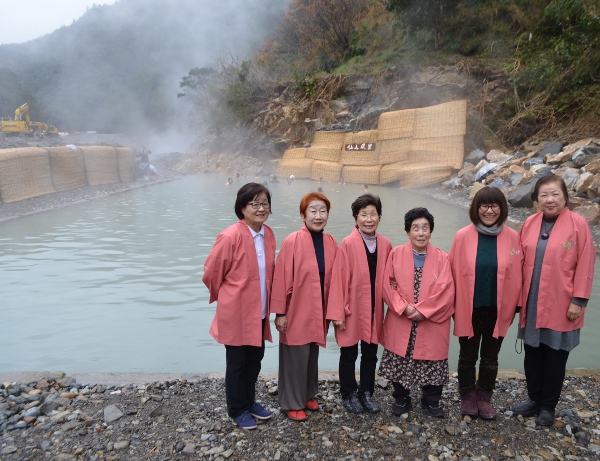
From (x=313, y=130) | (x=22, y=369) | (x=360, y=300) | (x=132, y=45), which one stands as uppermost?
(x=132, y=45)

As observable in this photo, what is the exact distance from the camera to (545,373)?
2480mm

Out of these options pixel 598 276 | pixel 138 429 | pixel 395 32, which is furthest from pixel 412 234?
pixel 395 32

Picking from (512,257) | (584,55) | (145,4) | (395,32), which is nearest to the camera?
(512,257)

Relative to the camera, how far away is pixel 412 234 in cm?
245

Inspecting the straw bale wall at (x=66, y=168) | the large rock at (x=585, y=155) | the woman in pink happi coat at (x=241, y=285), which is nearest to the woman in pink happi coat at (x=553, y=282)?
the woman in pink happi coat at (x=241, y=285)

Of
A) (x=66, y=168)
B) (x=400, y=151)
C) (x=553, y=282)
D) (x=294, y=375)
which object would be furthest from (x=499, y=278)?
(x=400, y=151)

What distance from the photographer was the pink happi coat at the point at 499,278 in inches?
94.0

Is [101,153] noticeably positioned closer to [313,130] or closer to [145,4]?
[313,130]

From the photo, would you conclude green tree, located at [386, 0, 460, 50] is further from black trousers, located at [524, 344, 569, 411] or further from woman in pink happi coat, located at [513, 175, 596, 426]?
black trousers, located at [524, 344, 569, 411]

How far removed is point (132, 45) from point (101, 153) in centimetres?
5206

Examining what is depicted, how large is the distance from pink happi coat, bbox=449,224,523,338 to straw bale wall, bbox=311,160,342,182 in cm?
1626

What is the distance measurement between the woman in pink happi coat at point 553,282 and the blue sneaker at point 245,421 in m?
1.56

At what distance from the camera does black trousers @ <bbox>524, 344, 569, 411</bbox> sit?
2428 mm

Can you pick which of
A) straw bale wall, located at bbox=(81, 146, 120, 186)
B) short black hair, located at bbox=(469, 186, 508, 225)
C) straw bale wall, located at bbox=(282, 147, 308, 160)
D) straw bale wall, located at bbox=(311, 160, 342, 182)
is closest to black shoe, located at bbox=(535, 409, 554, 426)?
short black hair, located at bbox=(469, 186, 508, 225)
